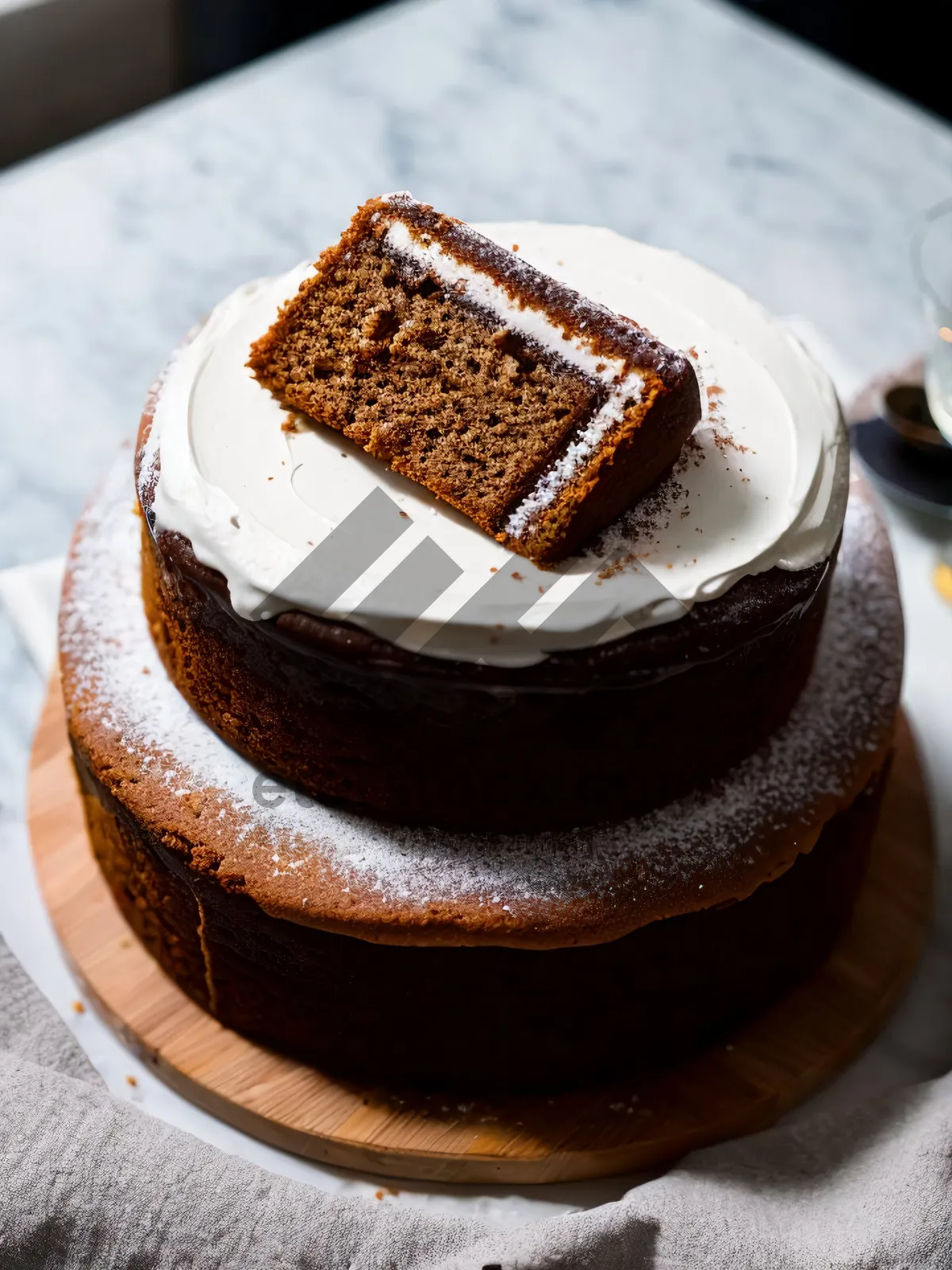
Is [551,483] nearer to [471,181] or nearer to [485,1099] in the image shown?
[485,1099]

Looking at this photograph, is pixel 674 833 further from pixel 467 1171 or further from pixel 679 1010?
pixel 467 1171

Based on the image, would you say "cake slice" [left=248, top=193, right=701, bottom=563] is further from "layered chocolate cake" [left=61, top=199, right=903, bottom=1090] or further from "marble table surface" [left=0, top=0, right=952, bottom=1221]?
"marble table surface" [left=0, top=0, right=952, bottom=1221]

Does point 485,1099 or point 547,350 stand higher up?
point 547,350
